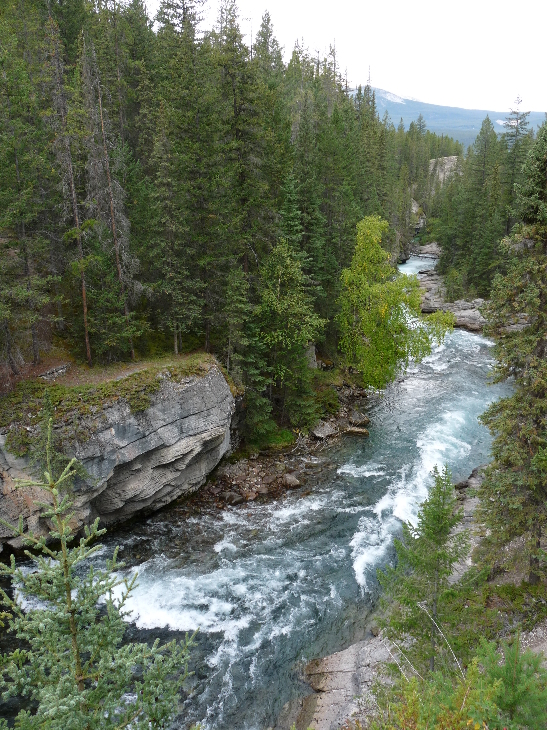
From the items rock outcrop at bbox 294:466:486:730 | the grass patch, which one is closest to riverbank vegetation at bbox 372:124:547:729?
rock outcrop at bbox 294:466:486:730

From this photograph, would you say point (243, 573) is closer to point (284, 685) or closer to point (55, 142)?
point (284, 685)

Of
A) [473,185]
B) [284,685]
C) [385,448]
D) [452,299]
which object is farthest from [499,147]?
[284,685]

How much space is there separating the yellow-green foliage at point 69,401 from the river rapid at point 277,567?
5423 millimetres

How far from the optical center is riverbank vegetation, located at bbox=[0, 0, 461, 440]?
1967 centimetres

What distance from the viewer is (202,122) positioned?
23.1 metres

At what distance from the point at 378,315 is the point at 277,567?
53.5 ft

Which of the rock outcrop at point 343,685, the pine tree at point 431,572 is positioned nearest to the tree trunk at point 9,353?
the rock outcrop at point 343,685

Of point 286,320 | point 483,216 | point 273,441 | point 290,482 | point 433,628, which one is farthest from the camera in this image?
point 483,216

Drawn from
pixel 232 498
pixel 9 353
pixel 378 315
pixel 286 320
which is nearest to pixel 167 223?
pixel 286 320

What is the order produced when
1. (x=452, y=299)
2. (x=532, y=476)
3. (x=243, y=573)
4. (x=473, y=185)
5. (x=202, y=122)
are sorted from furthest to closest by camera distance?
1. (x=473, y=185)
2. (x=452, y=299)
3. (x=202, y=122)
4. (x=243, y=573)
5. (x=532, y=476)

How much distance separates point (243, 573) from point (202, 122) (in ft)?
67.3

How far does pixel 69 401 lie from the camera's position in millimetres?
18797

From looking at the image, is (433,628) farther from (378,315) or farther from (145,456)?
(378,315)

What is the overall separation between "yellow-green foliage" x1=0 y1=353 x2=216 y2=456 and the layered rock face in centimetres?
34
